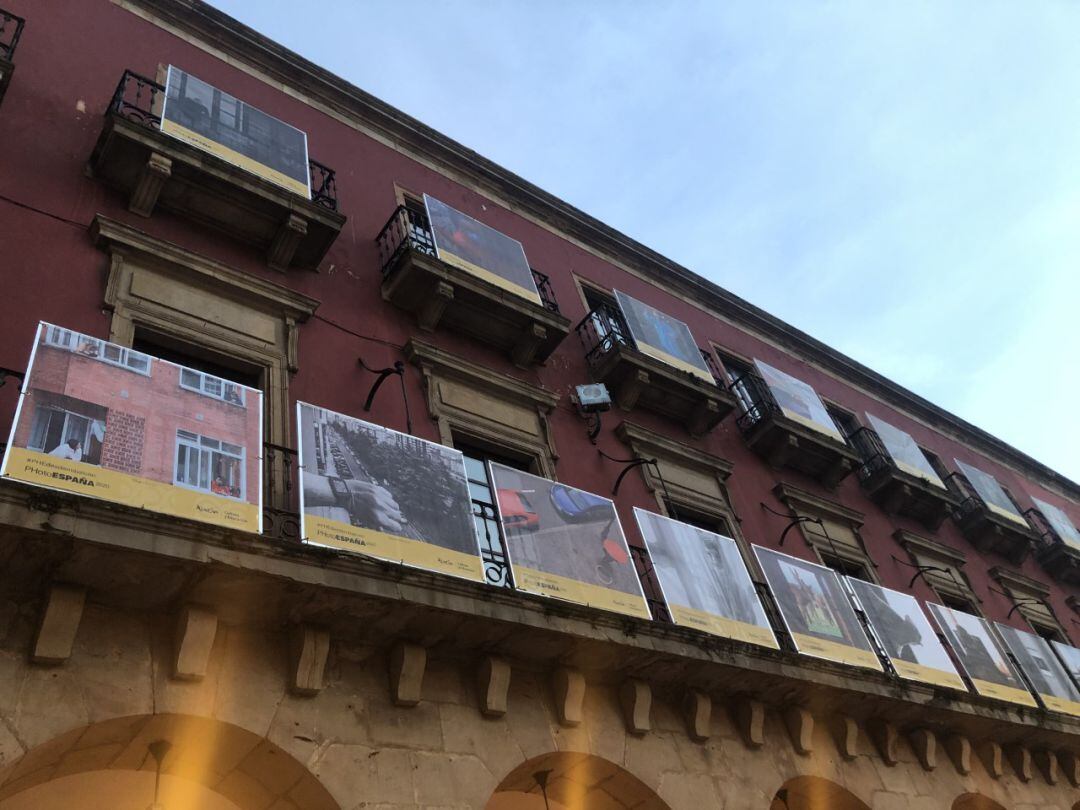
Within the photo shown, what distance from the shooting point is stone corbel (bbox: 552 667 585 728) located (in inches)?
288

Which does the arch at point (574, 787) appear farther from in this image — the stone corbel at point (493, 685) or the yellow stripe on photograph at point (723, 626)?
the yellow stripe on photograph at point (723, 626)

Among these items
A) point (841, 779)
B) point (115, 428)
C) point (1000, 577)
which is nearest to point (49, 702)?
point (115, 428)

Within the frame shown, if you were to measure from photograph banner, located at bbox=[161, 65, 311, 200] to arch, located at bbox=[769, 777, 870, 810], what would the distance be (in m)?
8.21

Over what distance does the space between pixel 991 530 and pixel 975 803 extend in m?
7.28

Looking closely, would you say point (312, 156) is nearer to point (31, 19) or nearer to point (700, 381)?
point (31, 19)

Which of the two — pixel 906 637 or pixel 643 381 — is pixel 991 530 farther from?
pixel 643 381

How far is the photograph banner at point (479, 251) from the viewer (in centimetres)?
1052

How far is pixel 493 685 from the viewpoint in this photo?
6922 millimetres

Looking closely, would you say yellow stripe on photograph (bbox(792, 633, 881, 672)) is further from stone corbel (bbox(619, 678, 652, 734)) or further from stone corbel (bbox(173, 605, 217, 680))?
stone corbel (bbox(173, 605, 217, 680))

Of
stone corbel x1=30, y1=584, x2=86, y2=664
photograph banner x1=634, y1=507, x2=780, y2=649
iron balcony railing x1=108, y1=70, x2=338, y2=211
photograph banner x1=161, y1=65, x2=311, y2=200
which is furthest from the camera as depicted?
photograph banner x1=161, y1=65, x2=311, y2=200

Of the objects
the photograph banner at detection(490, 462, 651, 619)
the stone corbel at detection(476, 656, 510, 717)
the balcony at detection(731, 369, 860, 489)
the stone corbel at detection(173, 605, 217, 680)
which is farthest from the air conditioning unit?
the stone corbel at detection(173, 605, 217, 680)

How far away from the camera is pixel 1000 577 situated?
16109mm

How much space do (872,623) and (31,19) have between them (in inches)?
469

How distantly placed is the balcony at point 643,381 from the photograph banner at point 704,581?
2.88 metres
